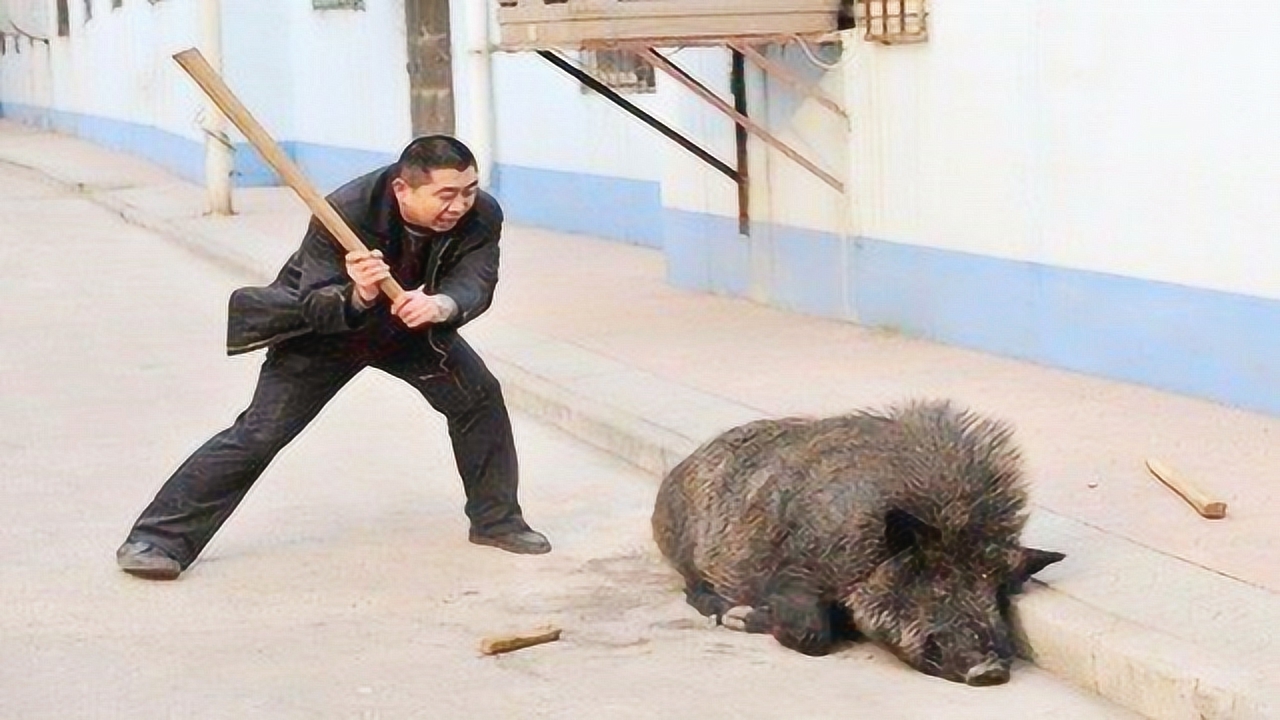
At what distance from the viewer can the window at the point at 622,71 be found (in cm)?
1589

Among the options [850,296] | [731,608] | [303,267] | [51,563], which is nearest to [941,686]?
[731,608]

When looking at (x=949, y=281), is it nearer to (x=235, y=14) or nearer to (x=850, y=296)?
(x=850, y=296)

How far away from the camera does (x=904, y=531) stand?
5.77 m

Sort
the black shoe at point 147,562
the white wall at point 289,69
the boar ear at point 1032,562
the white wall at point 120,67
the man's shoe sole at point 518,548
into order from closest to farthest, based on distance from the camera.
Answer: the boar ear at point 1032,562, the black shoe at point 147,562, the man's shoe sole at point 518,548, the white wall at point 289,69, the white wall at point 120,67

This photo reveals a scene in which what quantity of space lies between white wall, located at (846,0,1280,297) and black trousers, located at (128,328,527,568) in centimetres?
302

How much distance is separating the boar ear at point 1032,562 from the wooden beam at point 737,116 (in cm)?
534

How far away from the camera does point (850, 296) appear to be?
11266 mm

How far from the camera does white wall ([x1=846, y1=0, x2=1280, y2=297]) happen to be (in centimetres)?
828

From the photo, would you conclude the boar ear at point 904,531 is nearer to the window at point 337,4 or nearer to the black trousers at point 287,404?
the black trousers at point 287,404

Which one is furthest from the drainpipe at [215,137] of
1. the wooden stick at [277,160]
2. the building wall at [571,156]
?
the wooden stick at [277,160]

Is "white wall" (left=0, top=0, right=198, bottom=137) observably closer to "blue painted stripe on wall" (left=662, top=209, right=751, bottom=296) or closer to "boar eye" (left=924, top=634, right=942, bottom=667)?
"blue painted stripe on wall" (left=662, top=209, right=751, bottom=296)

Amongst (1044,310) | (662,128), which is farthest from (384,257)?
(662,128)

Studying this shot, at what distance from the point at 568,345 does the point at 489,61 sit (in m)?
7.52

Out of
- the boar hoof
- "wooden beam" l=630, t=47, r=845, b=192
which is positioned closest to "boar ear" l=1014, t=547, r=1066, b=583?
the boar hoof
